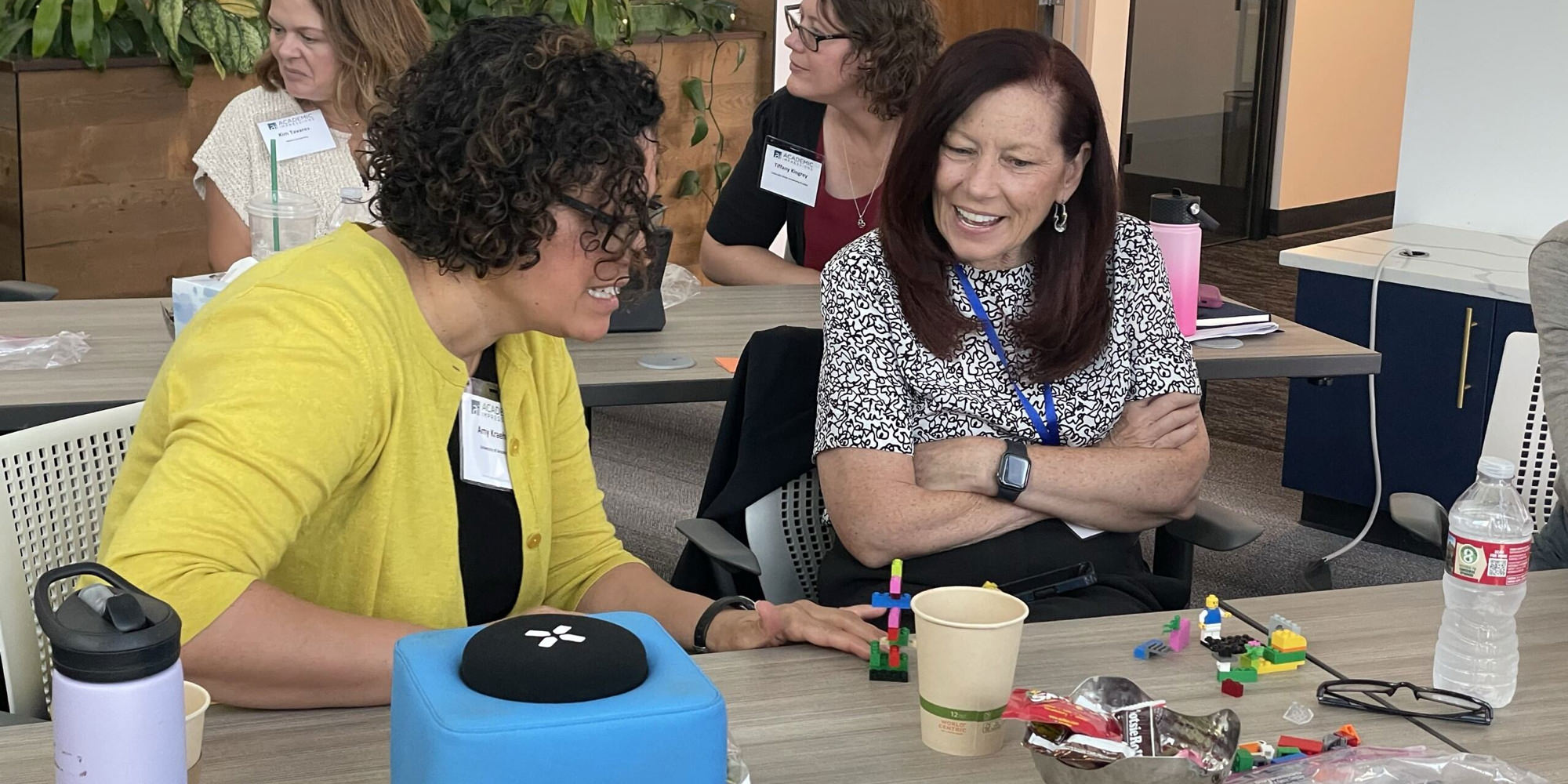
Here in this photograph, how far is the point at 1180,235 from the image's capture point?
277 centimetres

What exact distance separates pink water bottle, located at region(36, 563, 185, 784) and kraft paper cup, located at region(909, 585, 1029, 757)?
62cm

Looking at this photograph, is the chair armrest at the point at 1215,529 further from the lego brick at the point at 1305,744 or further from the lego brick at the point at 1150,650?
the lego brick at the point at 1305,744

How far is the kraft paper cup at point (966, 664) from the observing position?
51.8 inches

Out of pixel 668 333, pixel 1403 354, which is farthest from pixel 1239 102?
pixel 668 333

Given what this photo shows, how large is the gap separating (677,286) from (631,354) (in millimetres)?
474

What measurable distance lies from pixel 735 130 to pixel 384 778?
196 inches

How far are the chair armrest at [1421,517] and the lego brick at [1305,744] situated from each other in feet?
2.89

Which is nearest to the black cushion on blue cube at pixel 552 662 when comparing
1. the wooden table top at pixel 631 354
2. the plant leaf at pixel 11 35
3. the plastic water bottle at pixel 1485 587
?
the plastic water bottle at pixel 1485 587

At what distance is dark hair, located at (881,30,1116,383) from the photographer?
2117 millimetres

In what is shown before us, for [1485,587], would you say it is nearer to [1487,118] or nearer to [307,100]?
[307,100]

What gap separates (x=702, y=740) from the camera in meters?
1.04

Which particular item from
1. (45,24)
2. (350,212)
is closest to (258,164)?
(350,212)

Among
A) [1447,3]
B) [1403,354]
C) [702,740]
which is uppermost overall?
[1447,3]

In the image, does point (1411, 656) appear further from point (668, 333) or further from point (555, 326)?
point (668, 333)
